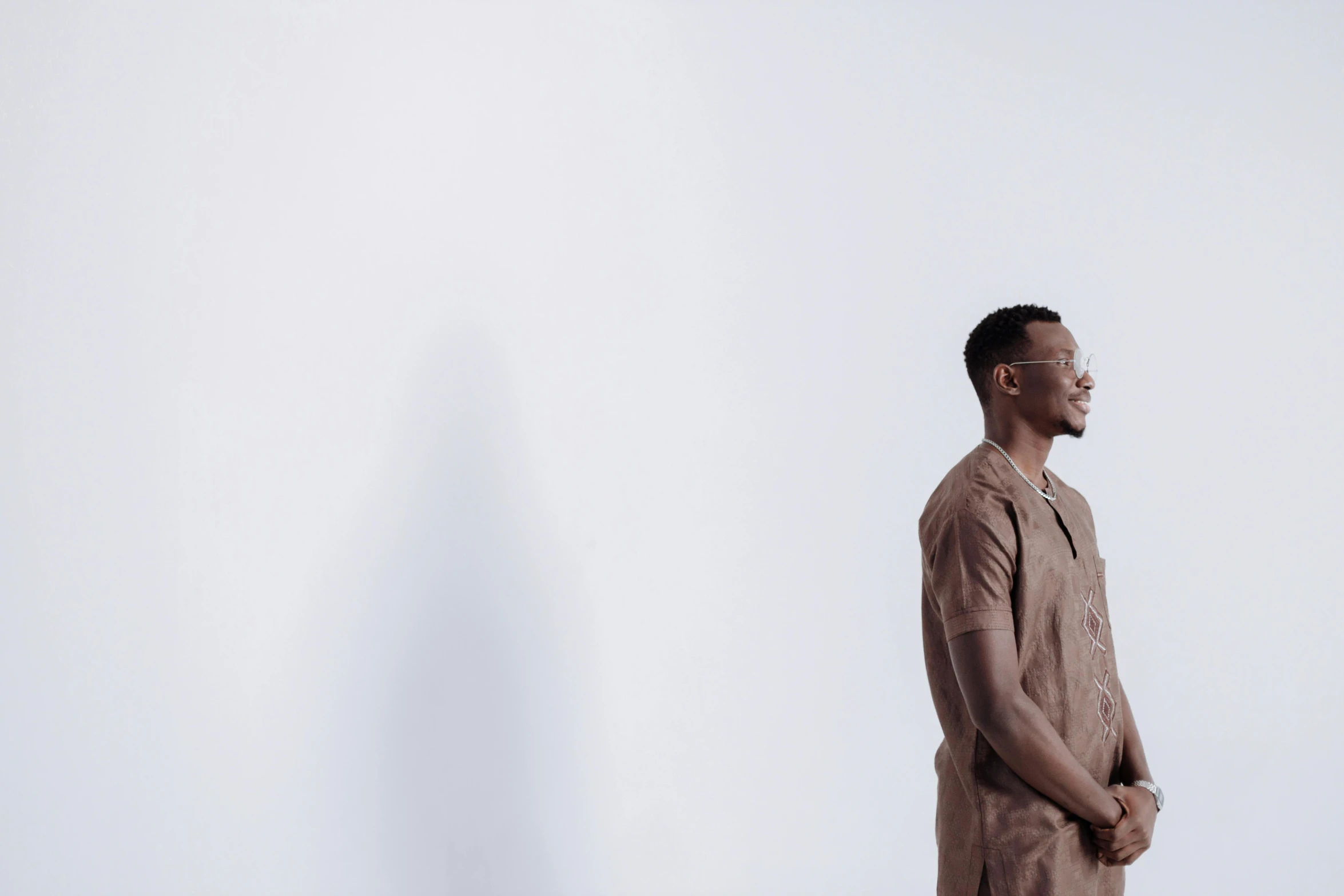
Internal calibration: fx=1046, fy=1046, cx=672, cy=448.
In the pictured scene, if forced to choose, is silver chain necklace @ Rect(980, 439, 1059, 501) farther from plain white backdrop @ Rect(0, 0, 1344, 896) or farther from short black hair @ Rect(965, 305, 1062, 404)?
plain white backdrop @ Rect(0, 0, 1344, 896)

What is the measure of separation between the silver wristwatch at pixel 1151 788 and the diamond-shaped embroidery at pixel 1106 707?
0.09 meters

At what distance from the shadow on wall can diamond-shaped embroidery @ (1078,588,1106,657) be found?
58.8 inches

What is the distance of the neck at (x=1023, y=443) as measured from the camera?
6.07 ft

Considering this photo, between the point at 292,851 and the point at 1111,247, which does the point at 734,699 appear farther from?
the point at 1111,247

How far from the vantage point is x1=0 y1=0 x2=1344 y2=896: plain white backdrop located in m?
2.59

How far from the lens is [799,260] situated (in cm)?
309

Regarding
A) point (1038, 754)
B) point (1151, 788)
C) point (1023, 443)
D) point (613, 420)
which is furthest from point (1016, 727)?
point (613, 420)

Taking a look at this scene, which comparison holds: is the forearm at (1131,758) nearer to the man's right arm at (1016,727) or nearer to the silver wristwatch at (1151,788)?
the silver wristwatch at (1151,788)

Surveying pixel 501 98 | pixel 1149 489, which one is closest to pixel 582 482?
pixel 501 98

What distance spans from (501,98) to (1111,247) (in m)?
1.90

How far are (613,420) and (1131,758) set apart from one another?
5.20ft

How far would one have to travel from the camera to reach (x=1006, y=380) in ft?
6.15

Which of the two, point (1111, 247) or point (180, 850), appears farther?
point (1111, 247)

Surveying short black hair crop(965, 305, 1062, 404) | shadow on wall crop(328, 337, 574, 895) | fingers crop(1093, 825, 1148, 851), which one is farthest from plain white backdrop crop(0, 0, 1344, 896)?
fingers crop(1093, 825, 1148, 851)
